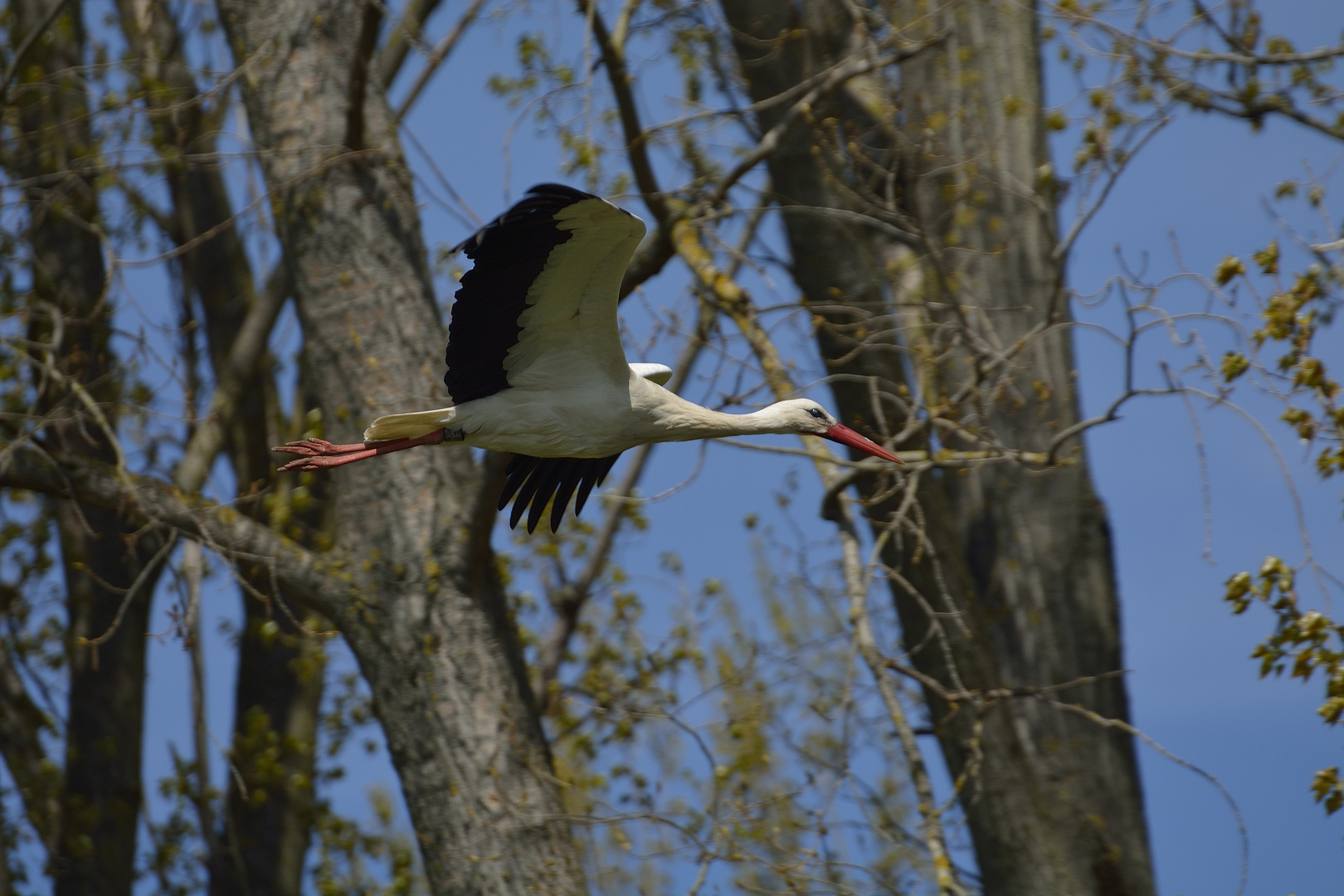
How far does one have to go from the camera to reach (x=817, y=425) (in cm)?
613

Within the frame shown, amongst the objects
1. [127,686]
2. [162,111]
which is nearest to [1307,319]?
[162,111]

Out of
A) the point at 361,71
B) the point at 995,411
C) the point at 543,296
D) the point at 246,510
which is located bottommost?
the point at 543,296

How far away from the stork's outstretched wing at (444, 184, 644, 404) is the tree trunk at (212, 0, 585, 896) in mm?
1244

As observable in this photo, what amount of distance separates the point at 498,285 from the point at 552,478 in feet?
4.83

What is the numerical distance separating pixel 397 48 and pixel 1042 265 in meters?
4.66

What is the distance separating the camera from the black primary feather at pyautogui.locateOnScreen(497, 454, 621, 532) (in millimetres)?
6129

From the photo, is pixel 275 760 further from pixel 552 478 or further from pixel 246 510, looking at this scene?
pixel 552 478

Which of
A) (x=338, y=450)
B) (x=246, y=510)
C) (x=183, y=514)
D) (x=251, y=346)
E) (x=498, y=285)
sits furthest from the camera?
(x=251, y=346)

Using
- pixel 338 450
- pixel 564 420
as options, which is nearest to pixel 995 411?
pixel 564 420

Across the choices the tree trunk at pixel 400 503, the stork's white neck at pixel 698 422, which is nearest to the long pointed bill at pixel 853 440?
the stork's white neck at pixel 698 422

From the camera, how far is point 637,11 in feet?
22.7

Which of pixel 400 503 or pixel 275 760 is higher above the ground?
pixel 400 503

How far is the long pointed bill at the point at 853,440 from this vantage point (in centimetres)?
598

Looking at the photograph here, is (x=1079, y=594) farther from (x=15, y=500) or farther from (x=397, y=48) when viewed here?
(x=15, y=500)
